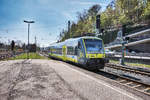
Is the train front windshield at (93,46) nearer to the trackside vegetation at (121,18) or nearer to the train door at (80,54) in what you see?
the train door at (80,54)

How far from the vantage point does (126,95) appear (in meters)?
5.19

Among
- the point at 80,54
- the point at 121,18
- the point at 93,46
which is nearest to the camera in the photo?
the point at 93,46

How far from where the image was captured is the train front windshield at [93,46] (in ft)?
35.0

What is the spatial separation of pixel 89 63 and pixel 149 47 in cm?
3020

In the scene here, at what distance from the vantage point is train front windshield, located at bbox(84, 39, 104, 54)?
10.7m

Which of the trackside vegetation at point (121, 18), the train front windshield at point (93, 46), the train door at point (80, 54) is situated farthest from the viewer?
the trackside vegetation at point (121, 18)

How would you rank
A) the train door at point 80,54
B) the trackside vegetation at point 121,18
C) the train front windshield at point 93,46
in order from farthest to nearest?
the trackside vegetation at point 121,18
the train door at point 80,54
the train front windshield at point 93,46

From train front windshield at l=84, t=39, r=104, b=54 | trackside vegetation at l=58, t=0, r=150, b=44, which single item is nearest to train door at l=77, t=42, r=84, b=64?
train front windshield at l=84, t=39, r=104, b=54

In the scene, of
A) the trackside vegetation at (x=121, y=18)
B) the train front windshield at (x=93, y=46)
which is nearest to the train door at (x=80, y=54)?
the train front windshield at (x=93, y=46)

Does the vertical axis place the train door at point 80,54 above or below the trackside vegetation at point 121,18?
below

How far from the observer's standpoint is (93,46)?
11109 millimetres

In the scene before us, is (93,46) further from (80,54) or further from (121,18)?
(121,18)

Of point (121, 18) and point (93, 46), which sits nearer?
point (93, 46)

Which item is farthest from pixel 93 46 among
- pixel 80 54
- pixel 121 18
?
pixel 121 18
